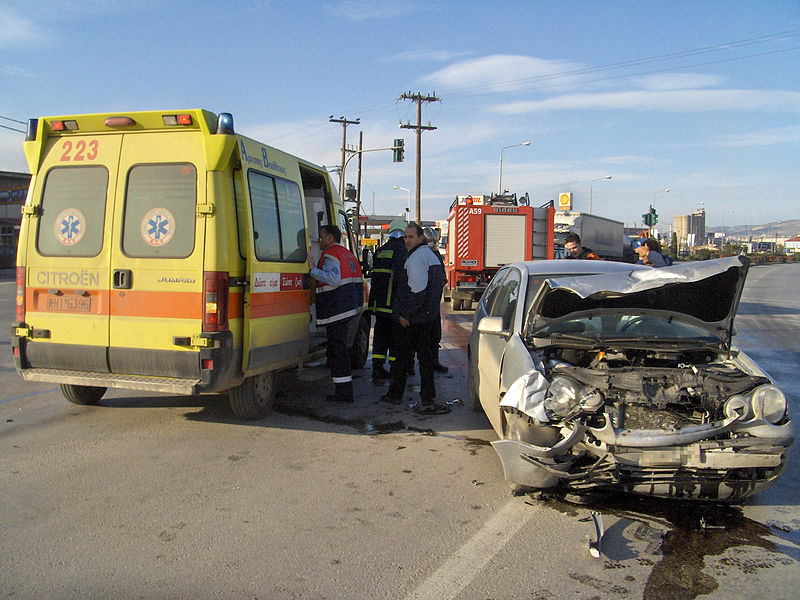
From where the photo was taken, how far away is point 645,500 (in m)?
4.46

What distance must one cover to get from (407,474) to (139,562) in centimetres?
205

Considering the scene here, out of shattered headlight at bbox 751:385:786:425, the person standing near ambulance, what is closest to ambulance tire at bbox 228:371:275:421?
the person standing near ambulance

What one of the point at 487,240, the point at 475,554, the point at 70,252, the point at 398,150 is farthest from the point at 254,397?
the point at 398,150

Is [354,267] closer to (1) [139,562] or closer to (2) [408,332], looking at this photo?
(2) [408,332]

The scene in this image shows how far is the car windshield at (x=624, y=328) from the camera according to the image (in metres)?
4.97

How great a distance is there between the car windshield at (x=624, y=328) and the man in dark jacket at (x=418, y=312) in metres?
2.08

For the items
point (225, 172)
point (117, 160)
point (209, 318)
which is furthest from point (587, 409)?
point (117, 160)

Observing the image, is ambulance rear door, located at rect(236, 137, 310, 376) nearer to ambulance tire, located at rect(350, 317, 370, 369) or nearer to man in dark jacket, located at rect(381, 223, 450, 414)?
man in dark jacket, located at rect(381, 223, 450, 414)

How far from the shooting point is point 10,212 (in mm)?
44000

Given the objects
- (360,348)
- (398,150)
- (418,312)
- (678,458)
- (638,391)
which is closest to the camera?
(678,458)

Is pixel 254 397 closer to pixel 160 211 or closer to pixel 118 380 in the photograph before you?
pixel 118 380

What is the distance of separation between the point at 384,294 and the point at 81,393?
3.50m

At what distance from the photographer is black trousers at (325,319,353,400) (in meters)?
7.07

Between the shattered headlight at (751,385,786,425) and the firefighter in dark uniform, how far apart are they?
436 cm
